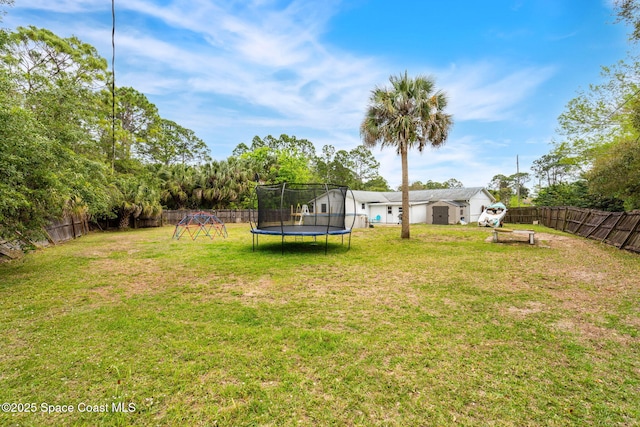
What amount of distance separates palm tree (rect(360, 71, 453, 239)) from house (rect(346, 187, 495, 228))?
32.6 feet

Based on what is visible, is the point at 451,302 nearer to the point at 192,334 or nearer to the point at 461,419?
the point at 461,419

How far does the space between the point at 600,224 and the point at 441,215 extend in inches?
451

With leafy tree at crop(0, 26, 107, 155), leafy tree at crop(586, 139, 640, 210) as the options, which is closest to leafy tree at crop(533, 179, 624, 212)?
leafy tree at crop(586, 139, 640, 210)

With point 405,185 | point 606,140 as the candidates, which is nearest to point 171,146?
point 405,185

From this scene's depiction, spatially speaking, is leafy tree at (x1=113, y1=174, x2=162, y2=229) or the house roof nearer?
leafy tree at (x1=113, y1=174, x2=162, y2=229)

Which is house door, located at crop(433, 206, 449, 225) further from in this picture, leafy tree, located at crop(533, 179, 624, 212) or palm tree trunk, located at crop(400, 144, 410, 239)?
palm tree trunk, located at crop(400, 144, 410, 239)

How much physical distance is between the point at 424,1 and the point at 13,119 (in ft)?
35.4

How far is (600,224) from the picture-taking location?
996 centimetres

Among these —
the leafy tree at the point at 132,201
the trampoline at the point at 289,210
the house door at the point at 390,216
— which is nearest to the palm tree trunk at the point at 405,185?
the trampoline at the point at 289,210

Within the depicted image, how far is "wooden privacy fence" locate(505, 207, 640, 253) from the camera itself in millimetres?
7648

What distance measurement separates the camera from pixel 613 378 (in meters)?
2.11

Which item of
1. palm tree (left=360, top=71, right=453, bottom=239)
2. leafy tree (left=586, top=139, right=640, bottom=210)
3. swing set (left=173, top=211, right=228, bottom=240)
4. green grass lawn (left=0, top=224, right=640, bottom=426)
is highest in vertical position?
palm tree (left=360, top=71, right=453, bottom=239)

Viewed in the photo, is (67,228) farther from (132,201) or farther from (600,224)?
(600,224)

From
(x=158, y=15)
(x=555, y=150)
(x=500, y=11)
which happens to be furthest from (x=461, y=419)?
(x=555, y=150)
